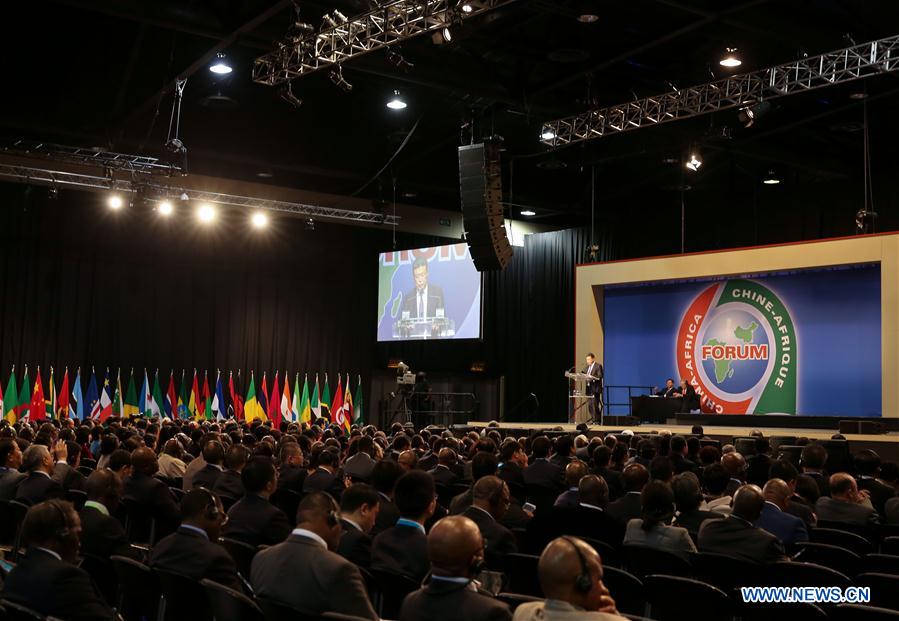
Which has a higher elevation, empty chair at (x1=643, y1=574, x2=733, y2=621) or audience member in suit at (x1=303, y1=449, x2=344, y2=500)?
audience member in suit at (x1=303, y1=449, x2=344, y2=500)

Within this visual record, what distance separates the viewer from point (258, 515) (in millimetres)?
5285

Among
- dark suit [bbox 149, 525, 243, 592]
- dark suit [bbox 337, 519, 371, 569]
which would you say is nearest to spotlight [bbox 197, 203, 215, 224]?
dark suit [bbox 337, 519, 371, 569]

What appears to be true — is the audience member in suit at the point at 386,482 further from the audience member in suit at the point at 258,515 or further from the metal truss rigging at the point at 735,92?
the metal truss rigging at the point at 735,92

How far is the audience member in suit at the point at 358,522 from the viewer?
4605mm

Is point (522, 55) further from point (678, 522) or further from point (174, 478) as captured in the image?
point (678, 522)

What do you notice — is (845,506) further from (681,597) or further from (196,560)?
(196,560)

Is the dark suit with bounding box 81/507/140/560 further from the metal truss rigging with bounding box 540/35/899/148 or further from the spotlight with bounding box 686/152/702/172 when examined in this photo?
the spotlight with bounding box 686/152/702/172

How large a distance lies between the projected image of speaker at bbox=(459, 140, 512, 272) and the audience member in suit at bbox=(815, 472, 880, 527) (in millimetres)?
7221

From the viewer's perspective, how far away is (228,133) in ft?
Result: 58.4

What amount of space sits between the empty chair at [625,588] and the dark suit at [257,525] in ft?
6.42

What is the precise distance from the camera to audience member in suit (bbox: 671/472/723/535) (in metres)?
5.59

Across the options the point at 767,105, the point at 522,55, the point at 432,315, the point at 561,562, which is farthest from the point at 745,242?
the point at 561,562

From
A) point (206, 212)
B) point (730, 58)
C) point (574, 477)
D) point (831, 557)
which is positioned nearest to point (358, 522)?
point (574, 477)

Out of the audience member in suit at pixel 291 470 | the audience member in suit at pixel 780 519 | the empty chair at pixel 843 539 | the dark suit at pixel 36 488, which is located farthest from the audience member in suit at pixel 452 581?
the audience member in suit at pixel 291 470
